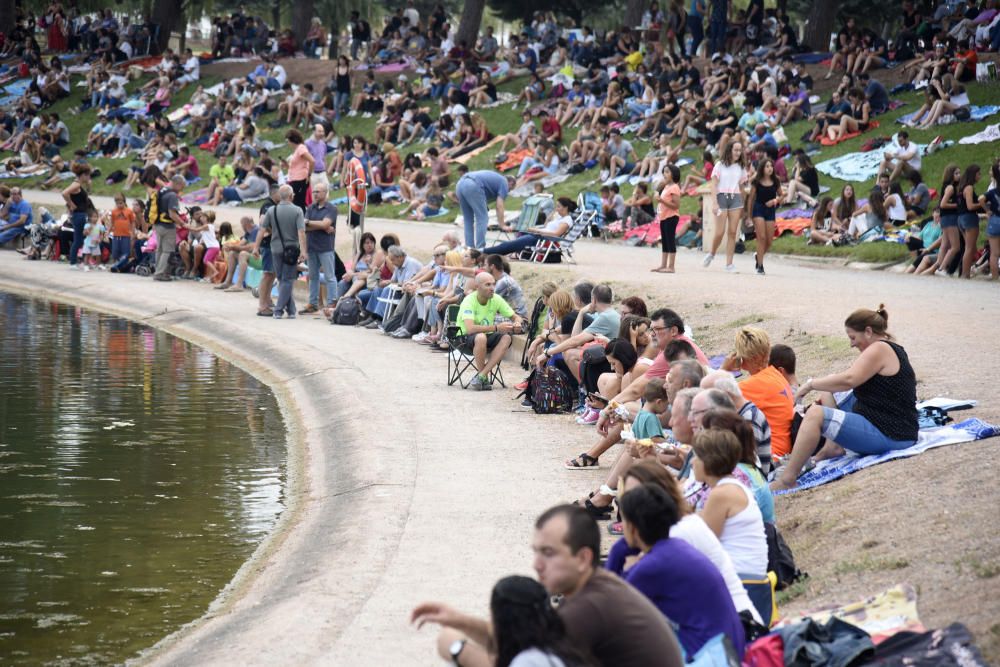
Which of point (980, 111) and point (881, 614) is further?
point (980, 111)

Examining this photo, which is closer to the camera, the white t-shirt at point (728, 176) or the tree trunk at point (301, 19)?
the white t-shirt at point (728, 176)

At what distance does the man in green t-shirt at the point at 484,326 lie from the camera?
15562mm

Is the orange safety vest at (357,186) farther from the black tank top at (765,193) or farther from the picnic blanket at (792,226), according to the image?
the picnic blanket at (792,226)

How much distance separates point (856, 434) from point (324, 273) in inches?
518

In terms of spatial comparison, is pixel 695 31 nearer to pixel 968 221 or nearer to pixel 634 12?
pixel 634 12

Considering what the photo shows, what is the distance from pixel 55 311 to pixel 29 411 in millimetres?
9414

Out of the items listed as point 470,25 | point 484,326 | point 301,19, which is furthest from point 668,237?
point 301,19

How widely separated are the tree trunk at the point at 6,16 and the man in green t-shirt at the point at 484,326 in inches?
1985

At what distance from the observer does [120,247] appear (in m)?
27.8

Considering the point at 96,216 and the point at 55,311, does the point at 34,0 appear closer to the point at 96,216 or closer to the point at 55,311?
the point at 96,216

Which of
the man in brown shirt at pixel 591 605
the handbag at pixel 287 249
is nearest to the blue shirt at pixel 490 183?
the handbag at pixel 287 249

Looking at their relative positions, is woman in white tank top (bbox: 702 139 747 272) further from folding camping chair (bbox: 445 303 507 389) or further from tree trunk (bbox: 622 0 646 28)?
tree trunk (bbox: 622 0 646 28)

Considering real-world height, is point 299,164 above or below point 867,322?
above

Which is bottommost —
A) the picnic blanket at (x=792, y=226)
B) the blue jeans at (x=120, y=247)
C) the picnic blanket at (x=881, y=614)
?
the picnic blanket at (x=881, y=614)
